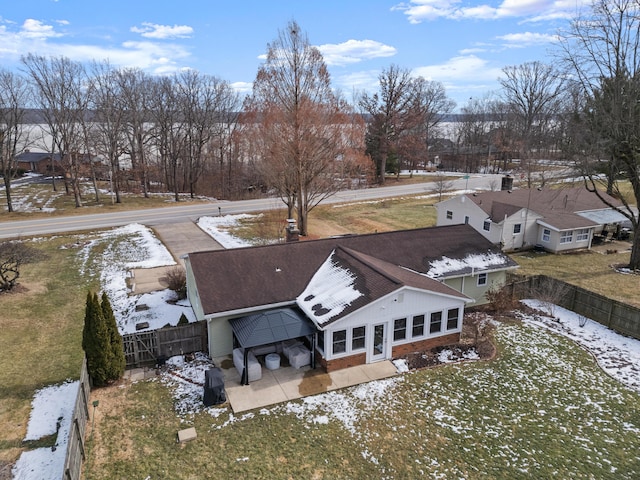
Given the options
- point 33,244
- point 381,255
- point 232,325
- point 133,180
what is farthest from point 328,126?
point 133,180

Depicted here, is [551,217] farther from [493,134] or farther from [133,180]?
[493,134]

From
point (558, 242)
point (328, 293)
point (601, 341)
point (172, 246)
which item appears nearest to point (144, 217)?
point (172, 246)

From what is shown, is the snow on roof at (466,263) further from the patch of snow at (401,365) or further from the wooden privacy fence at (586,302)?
the patch of snow at (401,365)

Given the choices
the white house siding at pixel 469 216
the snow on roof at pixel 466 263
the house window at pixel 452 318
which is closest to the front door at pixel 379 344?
the house window at pixel 452 318

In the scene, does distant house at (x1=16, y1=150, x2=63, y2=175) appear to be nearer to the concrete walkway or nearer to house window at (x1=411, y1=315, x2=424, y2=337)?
the concrete walkway

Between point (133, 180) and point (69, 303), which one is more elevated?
point (133, 180)

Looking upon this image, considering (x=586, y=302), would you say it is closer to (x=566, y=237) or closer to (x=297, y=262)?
(x=566, y=237)
